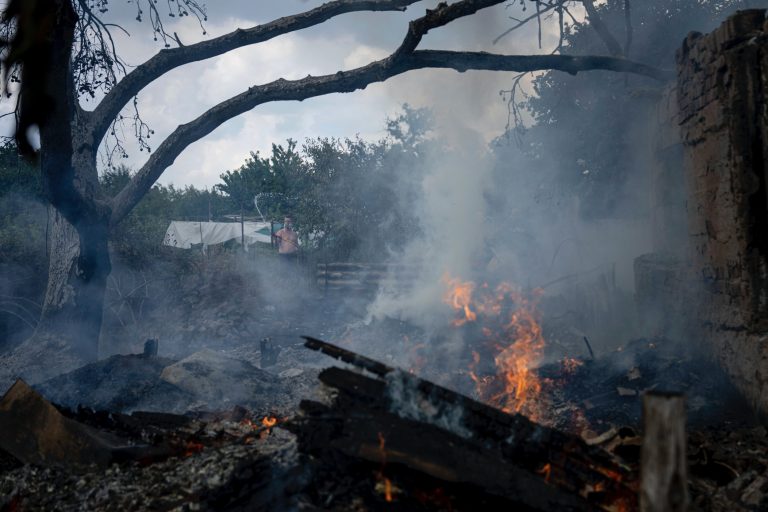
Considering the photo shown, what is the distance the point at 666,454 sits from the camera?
2096 millimetres

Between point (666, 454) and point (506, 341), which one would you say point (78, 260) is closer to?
point (506, 341)

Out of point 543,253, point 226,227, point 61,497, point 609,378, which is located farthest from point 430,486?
point 226,227

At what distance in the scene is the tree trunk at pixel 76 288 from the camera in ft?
24.3

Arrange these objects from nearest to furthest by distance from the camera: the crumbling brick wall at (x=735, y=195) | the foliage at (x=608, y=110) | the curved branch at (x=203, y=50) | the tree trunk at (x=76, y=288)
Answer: the crumbling brick wall at (x=735, y=195) < the tree trunk at (x=76, y=288) < the curved branch at (x=203, y=50) < the foliage at (x=608, y=110)

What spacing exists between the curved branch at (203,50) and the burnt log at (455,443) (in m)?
5.74

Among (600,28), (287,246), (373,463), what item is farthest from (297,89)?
(287,246)

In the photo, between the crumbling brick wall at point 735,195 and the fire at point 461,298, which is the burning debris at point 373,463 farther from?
the fire at point 461,298

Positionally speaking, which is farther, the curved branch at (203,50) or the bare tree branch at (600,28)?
the bare tree branch at (600,28)

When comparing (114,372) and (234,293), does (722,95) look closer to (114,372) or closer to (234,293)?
(114,372)

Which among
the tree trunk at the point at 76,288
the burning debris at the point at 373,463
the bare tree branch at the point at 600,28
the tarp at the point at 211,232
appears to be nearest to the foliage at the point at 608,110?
the bare tree branch at the point at 600,28

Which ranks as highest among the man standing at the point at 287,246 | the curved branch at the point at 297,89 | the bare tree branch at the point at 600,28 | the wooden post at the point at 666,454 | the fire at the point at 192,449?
the bare tree branch at the point at 600,28

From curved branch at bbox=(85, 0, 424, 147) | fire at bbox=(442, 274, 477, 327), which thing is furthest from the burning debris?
fire at bbox=(442, 274, 477, 327)

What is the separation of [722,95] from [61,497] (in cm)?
658

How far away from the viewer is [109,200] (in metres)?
7.65
